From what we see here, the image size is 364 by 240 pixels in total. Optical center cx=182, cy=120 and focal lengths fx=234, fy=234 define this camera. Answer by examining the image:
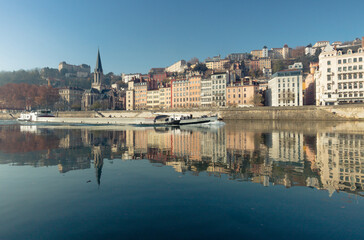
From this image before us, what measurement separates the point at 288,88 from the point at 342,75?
16190mm

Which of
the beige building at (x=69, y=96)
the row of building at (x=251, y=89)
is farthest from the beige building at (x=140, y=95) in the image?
the beige building at (x=69, y=96)

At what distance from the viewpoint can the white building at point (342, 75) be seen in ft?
200

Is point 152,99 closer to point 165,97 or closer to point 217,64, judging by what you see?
point 165,97

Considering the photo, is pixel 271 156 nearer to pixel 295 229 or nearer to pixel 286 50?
pixel 295 229

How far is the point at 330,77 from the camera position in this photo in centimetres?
6400

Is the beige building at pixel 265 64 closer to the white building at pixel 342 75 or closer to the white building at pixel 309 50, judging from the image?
the white building at pixel 309 50

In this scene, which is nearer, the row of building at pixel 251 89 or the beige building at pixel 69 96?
the row of building at pixel 251 89

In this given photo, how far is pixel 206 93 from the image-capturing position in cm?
9112

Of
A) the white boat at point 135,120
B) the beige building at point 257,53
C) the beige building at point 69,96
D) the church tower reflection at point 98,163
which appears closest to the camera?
the church tower reflection at point 98,163

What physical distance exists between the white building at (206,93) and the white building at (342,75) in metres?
37.8

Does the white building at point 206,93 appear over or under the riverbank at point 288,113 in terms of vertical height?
over

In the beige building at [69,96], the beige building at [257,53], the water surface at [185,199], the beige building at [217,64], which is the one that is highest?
the beige building at [257,53]

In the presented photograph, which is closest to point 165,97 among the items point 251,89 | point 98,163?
point 251,89

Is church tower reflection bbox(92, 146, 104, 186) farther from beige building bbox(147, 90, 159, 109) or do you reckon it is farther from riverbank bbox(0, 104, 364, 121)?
beige building bbox(147, 90, 159, 109)
